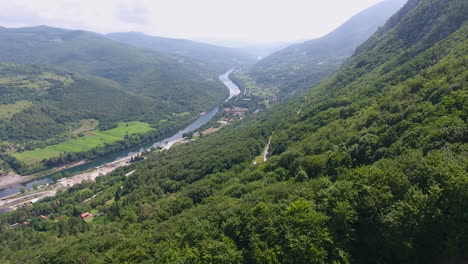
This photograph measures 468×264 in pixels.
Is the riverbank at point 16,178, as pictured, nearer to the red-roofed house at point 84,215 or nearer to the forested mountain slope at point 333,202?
the forested mountain slope at point 333,202

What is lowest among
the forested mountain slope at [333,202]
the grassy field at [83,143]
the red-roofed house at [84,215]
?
the grassy field at [83,143]

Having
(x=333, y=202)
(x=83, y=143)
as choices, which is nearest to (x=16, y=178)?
(x=83, y=143)

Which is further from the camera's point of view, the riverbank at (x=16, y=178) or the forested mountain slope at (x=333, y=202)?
the riverbank at (x=16, y=178)

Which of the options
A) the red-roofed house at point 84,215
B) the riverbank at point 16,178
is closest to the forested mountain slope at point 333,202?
the red-roofed house at point 84,215

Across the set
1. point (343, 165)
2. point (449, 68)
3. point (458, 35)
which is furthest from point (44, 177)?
point (458, 35)

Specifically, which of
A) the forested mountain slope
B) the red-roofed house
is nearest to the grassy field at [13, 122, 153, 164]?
the forested mountain slope

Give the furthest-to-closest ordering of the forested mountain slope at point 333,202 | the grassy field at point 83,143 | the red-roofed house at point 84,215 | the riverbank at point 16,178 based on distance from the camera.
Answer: the grassy field at point 83,143 < the riverbank at point 16,178 < the red-roofed house at point 84,215 < the forested mountain slope at point 333,202

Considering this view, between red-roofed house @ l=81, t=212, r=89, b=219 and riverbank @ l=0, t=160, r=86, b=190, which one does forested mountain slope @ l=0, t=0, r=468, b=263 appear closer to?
red-roofed house @ l=81, t=212, r=89, b=219

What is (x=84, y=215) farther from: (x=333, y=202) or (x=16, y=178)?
(x=333, y=202)
